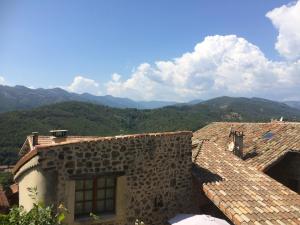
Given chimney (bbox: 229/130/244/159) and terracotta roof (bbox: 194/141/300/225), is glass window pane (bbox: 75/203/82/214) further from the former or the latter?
chimney (bbox: 229/130/244/159)

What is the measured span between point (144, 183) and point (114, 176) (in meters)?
1.10

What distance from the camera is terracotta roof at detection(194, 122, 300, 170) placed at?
56.6 feet

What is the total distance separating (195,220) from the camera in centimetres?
1155

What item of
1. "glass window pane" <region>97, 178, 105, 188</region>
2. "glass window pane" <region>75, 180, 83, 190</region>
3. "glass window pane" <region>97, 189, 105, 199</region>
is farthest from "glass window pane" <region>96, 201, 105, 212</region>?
"glass window pane" <region>75, 180, 83, 190</region>

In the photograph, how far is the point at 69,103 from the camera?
120188mm

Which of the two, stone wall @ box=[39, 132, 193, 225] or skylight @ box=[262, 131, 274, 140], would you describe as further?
skylight @ box=[262, 131, 274, 140]

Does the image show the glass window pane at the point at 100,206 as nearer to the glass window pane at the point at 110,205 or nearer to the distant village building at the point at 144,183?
the distant village building at the point at 144,183

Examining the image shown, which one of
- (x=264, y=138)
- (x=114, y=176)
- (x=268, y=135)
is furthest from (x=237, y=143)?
(x=114, y=176)

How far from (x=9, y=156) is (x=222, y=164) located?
5651 centimetres

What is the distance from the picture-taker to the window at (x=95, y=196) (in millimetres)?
11391

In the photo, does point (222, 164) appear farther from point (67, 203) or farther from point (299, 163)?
point (67, 203)

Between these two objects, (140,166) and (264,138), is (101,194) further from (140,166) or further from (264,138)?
(264,138)

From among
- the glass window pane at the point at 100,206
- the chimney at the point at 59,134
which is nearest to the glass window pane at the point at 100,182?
the glass window pane at the point at 100,206

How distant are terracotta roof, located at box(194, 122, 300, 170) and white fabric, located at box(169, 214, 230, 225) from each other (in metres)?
5.63
